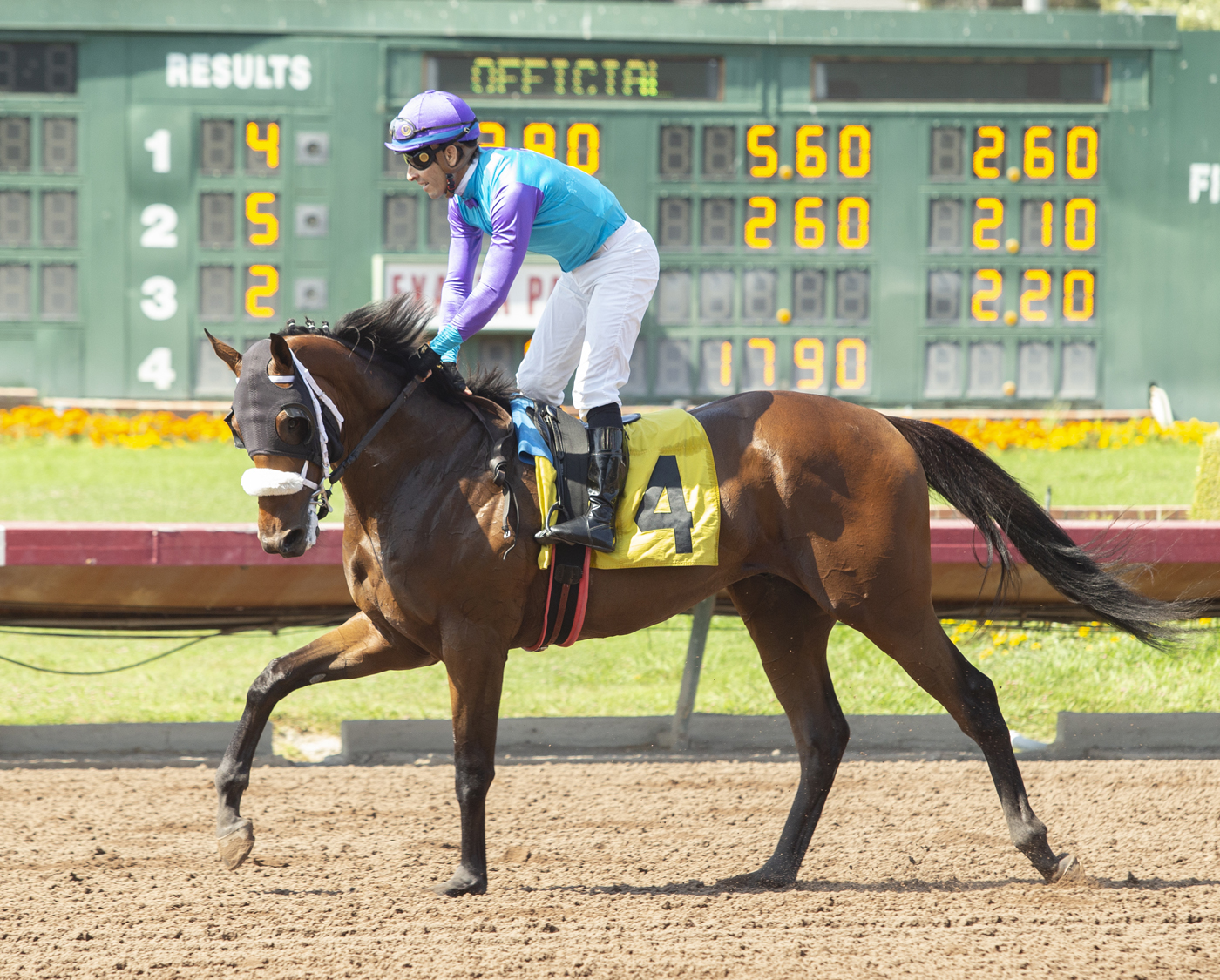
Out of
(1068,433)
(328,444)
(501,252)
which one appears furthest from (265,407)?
(1068,433)

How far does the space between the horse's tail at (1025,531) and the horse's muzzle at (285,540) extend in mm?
1908

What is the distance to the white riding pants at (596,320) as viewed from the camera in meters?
3.99

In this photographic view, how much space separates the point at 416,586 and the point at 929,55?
948 centimetres

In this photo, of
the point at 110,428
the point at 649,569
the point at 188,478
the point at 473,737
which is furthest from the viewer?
the point at 110,428

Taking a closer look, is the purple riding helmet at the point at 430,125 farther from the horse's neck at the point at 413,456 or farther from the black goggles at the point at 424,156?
the horse's neck at the point at 413,456

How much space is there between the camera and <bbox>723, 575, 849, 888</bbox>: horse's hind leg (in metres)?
4.12

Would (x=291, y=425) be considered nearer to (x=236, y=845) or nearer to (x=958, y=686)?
(x=236, y=845)

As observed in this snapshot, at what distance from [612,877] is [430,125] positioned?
2267 millimetres

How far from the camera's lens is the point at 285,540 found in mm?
3488

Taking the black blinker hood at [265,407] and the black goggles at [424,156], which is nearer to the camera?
the black blinker hood at [265,407]

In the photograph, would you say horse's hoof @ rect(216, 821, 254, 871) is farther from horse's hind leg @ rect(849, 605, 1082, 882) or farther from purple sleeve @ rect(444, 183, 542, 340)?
horse's hind leg @ rect(849, 605, 1082, 882)

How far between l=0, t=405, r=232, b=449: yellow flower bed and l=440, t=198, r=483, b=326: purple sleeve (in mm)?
7352

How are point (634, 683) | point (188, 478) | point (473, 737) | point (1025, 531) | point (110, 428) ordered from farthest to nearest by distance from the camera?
point (110, 428), point (188, 478), point (634, 683), point (1025, 531), point (473, 737)

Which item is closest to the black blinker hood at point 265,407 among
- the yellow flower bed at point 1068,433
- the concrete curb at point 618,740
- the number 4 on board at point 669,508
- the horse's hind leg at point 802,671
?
the number 4 on board at point 669,508
